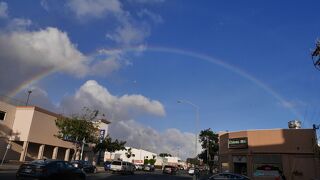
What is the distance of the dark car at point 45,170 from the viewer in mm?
18406

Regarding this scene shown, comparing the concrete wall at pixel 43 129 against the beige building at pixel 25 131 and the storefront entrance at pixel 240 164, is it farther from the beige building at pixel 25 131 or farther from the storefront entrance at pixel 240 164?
the storefront entrance at pixel 240 164

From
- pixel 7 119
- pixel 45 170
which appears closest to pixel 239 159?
pixel 7 119

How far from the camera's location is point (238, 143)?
49.6 m

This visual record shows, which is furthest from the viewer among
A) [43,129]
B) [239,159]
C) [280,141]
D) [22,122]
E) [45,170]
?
[43,129]

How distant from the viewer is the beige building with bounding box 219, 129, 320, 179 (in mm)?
42531

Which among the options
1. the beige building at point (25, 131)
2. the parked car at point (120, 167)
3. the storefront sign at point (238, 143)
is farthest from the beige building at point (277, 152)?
the beige building at point (25, 131)

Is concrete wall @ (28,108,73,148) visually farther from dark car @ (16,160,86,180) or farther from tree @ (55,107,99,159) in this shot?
dark car @ (16,160,86,180)

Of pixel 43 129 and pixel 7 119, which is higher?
pixel 7 119

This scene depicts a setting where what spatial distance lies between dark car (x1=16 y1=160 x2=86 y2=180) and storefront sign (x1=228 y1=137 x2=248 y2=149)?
108ft

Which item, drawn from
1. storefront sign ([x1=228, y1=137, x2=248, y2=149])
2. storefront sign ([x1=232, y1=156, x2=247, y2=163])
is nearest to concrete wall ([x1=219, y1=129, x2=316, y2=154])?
storefront sign ([x1=228, y1=137, x2=248, y2=149])

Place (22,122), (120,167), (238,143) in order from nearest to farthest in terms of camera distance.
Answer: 1. (120,167)
2. (238,143)
3. (22,122)

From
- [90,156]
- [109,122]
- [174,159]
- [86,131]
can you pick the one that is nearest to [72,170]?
[86,131]

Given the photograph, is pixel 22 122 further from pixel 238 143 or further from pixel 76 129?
pixel 238 143

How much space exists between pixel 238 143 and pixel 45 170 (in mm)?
35517
